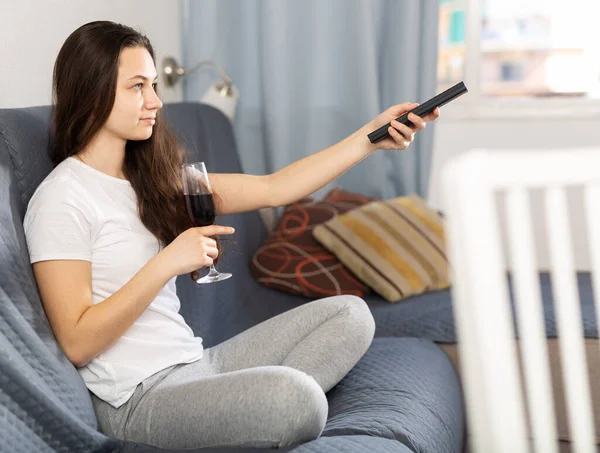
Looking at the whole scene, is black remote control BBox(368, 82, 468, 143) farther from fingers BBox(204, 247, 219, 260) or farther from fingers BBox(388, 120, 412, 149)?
fingers BBox(204, 247, 219, 260)

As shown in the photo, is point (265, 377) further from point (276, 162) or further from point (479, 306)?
point (276, 162)

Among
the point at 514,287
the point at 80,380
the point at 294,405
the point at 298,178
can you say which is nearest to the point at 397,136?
the point at 298,178

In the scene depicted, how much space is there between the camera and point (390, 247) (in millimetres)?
2775

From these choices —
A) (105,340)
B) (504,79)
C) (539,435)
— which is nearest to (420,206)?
(504,79)

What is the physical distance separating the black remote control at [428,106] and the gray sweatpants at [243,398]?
408mm

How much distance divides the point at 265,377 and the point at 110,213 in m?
0.45

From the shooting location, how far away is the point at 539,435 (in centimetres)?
89

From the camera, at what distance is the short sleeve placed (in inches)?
60.4

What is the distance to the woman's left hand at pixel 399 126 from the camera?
5.79ft

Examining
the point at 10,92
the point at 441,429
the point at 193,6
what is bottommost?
the point at 441,429

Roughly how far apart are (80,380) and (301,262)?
4.08 ft

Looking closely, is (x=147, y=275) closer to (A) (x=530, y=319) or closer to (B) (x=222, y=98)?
(A) (x=530, y=319)

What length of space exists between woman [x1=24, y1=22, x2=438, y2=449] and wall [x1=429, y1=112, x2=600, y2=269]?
162 cm

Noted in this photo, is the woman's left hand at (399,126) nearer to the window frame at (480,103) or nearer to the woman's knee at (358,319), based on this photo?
the woman's knee at (358,319)
